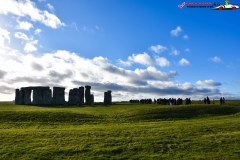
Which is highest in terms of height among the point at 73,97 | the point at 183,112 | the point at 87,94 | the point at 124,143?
the point at 87,94

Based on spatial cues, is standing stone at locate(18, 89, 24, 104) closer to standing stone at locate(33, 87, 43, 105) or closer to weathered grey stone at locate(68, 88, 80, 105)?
standing stone at locate(33, 87, 43, 105)

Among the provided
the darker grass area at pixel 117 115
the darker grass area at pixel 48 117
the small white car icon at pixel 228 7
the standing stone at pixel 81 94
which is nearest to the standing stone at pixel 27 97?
the standing stone at pixel 81 94

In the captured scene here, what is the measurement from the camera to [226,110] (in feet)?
124

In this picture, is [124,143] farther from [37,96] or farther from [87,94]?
[87,94]

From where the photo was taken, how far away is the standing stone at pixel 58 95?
55031 millimetres

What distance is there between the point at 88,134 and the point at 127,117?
457 inches

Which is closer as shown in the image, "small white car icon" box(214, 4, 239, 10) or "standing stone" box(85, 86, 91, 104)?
"small white car icon" box(214, 4, 239, 10)

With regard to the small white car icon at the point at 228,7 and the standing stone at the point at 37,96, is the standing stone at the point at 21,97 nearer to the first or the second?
the standing stone at the point at 37,96

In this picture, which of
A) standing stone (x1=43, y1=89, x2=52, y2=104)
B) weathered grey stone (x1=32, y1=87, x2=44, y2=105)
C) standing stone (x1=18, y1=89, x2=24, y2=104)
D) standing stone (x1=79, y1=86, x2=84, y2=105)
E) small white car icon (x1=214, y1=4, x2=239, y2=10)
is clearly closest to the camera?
small white car icon (x1=214, y1=4, x2=239, y2=10)

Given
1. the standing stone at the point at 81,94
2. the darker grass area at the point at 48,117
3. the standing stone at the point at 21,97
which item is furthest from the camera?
the standing stone at the point at 81,94

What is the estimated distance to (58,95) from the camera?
181 feet

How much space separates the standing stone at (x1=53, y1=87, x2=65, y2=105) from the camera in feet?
181

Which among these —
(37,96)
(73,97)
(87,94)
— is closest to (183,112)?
(87,94)

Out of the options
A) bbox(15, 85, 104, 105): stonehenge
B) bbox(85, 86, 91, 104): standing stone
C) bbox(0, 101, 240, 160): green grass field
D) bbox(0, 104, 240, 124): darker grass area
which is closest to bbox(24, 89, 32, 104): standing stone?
bbox(15, 85, 104, 105): stonehenge
